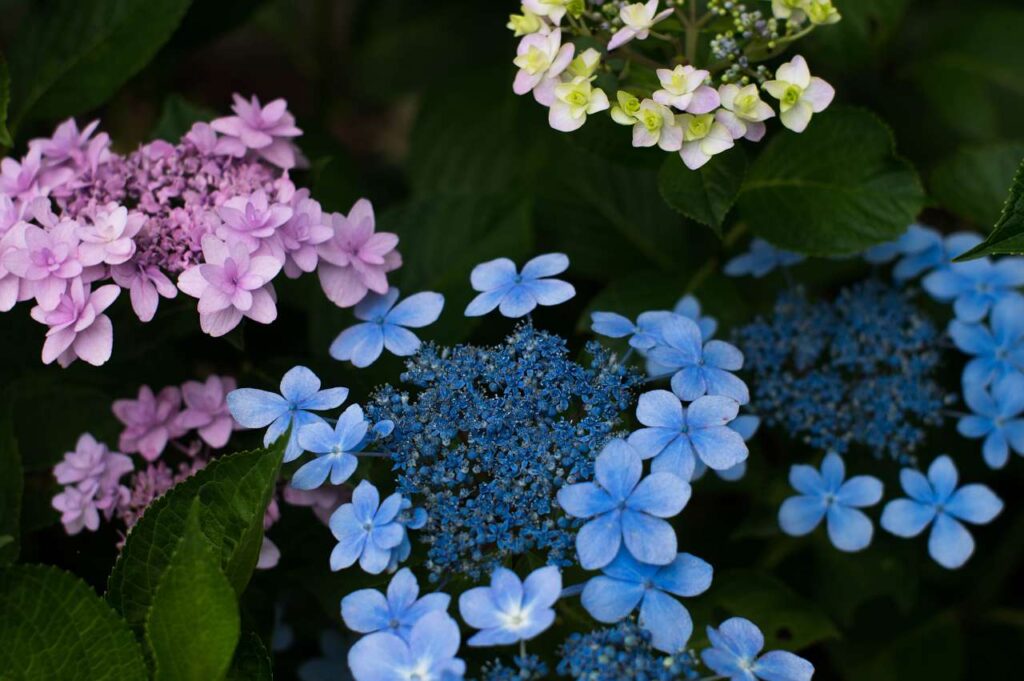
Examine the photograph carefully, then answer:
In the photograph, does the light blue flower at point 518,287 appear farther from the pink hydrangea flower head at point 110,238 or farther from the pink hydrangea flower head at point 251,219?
the pink hydrangea flower head at point 110,238

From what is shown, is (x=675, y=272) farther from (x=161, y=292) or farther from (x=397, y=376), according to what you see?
(x=161, y=292)

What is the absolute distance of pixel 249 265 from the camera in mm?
1045

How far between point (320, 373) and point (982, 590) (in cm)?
106

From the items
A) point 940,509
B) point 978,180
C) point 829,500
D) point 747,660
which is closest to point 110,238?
point 747,660

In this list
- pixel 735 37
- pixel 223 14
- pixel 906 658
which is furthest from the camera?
pixel 223 14

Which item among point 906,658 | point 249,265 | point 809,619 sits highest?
point 249,265

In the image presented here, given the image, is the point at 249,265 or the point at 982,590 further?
the point at 982,590

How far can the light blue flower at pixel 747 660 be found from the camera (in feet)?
2.91

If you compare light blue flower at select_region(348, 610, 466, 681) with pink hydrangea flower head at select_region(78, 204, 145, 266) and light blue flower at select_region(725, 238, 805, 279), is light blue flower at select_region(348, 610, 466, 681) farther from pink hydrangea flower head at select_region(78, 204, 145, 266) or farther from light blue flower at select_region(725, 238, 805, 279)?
light blue flower at select_region(725, 238, 805, 279)

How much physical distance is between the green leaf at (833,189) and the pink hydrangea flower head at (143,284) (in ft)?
2.20

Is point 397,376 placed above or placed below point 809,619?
above

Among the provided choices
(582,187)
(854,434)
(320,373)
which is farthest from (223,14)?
(854,434)

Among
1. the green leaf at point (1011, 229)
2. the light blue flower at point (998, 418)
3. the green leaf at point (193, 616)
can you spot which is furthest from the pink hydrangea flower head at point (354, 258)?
the light blue flower at point (998, 418)

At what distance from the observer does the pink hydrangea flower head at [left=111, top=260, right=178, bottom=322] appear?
3.41 feet
